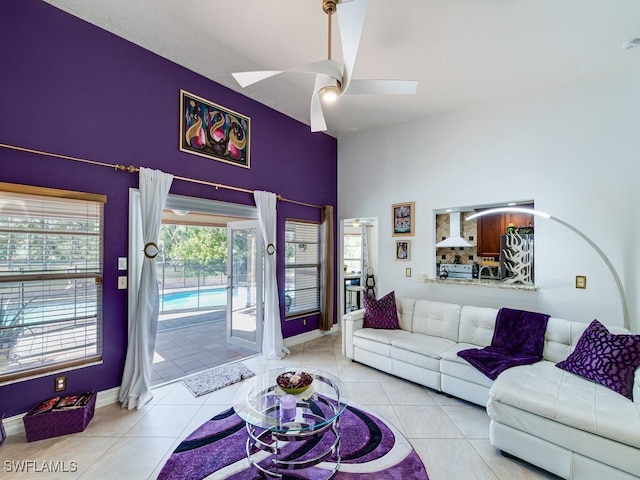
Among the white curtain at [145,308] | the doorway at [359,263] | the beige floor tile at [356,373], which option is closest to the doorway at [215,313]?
the white curtain at [145,308]

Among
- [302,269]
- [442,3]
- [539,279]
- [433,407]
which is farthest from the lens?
[302,269]

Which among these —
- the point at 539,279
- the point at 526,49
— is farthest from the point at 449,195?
the point at 526,49

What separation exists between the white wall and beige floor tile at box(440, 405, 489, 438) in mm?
1570

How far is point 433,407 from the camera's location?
2.84m

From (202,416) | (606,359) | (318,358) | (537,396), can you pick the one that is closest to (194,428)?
(202,416)

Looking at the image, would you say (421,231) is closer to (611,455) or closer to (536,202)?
(536,202)

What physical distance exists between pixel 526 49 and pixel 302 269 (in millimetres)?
3898

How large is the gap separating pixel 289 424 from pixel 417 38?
3.42 m

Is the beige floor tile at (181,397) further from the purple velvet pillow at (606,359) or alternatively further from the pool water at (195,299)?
the pool water at (195,299)

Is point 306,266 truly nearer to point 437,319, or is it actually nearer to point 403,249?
point 403,249

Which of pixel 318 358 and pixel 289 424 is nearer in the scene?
pixel 289 424

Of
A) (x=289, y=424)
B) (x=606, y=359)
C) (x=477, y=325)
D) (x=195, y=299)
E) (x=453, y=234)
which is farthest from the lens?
(x=195, y=299)

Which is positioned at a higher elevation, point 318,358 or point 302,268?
point 302,268

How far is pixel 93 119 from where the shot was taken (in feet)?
9.05
